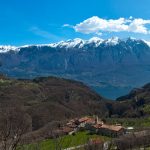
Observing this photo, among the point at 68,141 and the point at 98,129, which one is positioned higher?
the point at 98,129

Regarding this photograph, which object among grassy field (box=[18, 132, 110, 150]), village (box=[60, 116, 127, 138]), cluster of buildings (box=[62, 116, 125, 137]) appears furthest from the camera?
cluster of buildings (box=[62, 116, 125, 137])

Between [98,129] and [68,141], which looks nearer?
[68,141]

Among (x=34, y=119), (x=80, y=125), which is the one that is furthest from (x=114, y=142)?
(x=34, y=119)

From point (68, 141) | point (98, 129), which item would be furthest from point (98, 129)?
point (68, 141)

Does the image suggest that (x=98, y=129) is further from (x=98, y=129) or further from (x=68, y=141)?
(x=68, y=141)

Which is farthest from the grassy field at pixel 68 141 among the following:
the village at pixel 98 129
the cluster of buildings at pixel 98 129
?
the cluster of buildings at pixel 98 129

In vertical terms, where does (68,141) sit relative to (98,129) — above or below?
below

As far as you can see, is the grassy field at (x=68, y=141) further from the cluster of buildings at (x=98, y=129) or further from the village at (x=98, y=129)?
the cluster of buildings at (x=98, y=129)

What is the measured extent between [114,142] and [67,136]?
24270 millimetres

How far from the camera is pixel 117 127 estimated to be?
112000 millimetres

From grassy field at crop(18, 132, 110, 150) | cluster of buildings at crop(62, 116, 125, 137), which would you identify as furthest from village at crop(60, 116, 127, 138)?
grassy field at crop(18, 132, 110, 150)

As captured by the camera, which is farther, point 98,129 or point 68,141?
point 98,129

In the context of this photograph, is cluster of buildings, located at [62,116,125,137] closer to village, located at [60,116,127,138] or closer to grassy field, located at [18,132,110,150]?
village, located at [60,116,127,138]

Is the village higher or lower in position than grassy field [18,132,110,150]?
higher
